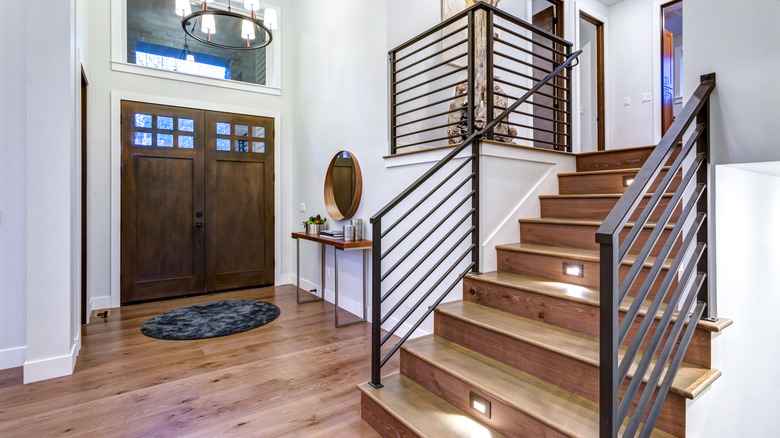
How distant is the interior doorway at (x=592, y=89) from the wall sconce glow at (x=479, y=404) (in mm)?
4244

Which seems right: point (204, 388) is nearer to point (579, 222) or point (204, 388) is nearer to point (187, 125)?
point (579, 222)

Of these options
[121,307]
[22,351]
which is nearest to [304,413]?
[22,351]

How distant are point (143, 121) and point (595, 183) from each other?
4.75 meters

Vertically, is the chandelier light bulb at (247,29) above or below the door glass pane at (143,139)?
above

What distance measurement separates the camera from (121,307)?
14.2ft

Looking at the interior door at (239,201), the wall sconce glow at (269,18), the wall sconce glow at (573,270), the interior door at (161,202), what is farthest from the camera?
the interior door at (239,201)

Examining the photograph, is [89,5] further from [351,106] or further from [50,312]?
[50,312]

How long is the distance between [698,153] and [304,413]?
234 centimetres

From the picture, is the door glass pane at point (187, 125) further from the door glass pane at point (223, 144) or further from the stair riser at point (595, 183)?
the stair riser at point (595, 183)

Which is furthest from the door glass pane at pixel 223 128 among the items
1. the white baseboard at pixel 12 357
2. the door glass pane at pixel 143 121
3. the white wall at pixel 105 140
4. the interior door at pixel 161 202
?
the white baseboard at pixel 12 357

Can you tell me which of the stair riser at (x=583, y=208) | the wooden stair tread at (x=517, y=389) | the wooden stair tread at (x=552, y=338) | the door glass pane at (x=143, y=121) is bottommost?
the wooden stair tread at (x=517, y=389)

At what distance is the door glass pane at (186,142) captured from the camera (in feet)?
15.4

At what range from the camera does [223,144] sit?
4.95 meters

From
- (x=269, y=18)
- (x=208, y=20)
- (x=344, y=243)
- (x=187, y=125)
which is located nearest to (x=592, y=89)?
(x=344, y=243)
